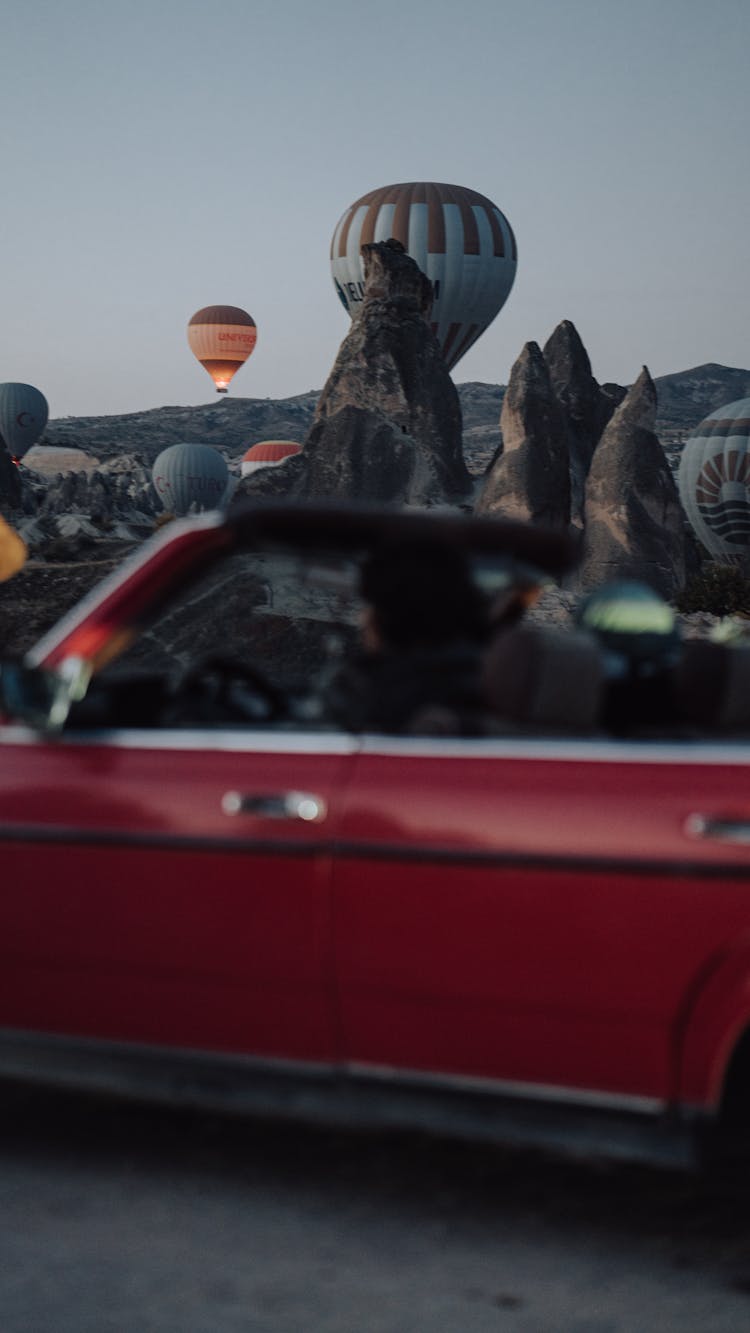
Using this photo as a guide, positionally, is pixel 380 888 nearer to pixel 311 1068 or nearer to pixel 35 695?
pixel 311 1068

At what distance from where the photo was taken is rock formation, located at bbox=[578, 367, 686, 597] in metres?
45.8

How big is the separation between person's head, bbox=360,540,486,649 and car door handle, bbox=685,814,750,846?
0.89m

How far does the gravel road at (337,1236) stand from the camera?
2920 mm

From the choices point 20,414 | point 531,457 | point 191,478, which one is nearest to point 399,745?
point 531,457

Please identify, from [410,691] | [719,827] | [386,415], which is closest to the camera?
[719,827]

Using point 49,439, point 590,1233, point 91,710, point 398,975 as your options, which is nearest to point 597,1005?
point 398,975

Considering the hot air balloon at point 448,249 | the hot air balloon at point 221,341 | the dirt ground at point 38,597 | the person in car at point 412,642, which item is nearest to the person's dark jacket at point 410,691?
the person in car at point 412,642

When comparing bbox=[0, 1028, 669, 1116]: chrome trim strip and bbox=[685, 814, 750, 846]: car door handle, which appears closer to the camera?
bbox=[685, 814, 750, 846]: car door handle

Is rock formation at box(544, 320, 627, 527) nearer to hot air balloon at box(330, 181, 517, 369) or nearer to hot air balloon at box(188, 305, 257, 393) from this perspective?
hot air balloon at box(330, 181, 517, 369)

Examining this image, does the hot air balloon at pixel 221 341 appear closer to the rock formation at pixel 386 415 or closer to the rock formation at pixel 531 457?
the rock formation at pixel 531 457

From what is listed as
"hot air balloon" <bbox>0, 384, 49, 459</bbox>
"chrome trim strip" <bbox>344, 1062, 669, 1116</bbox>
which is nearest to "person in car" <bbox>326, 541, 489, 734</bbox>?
"chrome trim strip" <bbox>344, 1062, 669, 1116</bbox>

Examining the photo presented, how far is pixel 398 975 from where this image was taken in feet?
10.2

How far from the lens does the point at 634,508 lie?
46.2m

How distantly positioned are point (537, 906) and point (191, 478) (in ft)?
294
